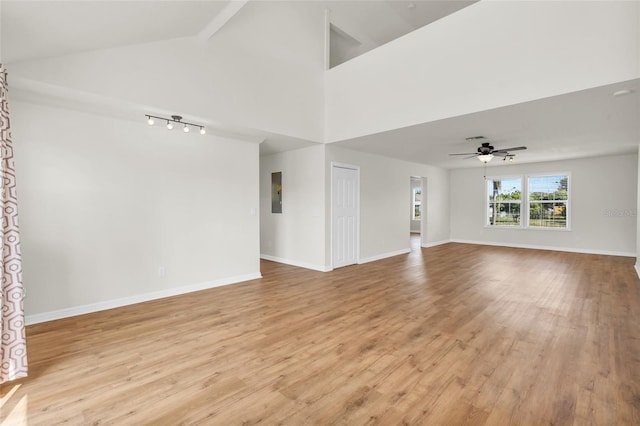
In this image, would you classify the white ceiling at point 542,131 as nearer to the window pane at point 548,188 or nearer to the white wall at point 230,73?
the window pane at point 548,188

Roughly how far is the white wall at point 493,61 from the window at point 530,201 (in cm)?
620

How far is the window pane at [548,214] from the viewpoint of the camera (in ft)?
26.1

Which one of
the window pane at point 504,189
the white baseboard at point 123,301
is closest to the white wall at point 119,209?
the white baseboard at point 123,301

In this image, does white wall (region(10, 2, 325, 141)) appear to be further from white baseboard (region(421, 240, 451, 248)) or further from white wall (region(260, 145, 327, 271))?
white baseboard (region(421, 240, 451, 248))

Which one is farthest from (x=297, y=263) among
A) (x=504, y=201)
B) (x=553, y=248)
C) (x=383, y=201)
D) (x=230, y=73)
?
(x=553, y=248)

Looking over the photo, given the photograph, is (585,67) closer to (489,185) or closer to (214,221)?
(214,221)

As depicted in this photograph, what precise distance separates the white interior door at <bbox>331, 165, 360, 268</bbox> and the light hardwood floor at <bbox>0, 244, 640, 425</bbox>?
5.35ft

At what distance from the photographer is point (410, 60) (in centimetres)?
424

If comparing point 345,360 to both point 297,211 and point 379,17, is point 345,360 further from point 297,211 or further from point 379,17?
point 379,17

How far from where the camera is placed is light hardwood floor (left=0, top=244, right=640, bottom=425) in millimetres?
1839

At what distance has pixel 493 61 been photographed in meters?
3.52

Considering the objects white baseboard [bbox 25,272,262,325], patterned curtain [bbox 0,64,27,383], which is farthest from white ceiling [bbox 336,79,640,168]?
patterned curtain [bbox 0,64,27,383]

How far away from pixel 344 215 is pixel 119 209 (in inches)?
153

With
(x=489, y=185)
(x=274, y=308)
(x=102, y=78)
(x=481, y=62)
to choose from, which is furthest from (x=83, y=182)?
(x=489, y=185)
